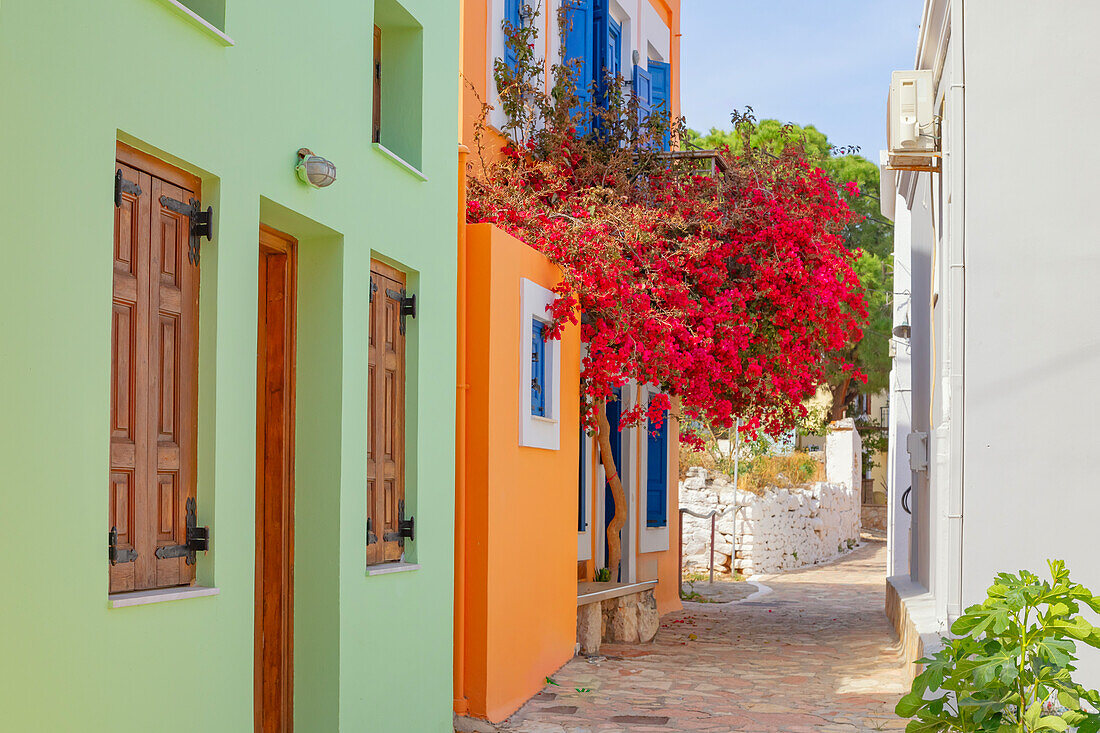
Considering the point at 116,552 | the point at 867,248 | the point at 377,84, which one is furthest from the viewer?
the point at 867,248

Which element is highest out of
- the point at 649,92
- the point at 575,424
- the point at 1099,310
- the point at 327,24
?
the point at 649,92

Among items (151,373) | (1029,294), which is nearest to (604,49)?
(1029,294)

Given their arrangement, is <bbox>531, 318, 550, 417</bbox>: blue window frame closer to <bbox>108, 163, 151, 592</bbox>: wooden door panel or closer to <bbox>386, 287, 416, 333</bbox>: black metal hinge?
<bbox>386, 287, 416, 333</bbox>: black metal hinge

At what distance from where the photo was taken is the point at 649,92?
14164 mm

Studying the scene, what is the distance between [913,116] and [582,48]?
4258 mm

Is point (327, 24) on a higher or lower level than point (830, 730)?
higher

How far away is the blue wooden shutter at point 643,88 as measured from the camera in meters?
13.5

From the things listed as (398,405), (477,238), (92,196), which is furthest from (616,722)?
(92,196)

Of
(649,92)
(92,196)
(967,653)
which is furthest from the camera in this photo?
(649,92)

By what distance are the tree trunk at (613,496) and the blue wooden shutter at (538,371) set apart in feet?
6.91

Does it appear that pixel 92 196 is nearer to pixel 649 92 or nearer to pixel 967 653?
pixel 967 653

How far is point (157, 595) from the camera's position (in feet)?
13.6

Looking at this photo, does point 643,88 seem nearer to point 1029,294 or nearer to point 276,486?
point 1029,294

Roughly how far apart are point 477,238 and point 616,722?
3394 mm
